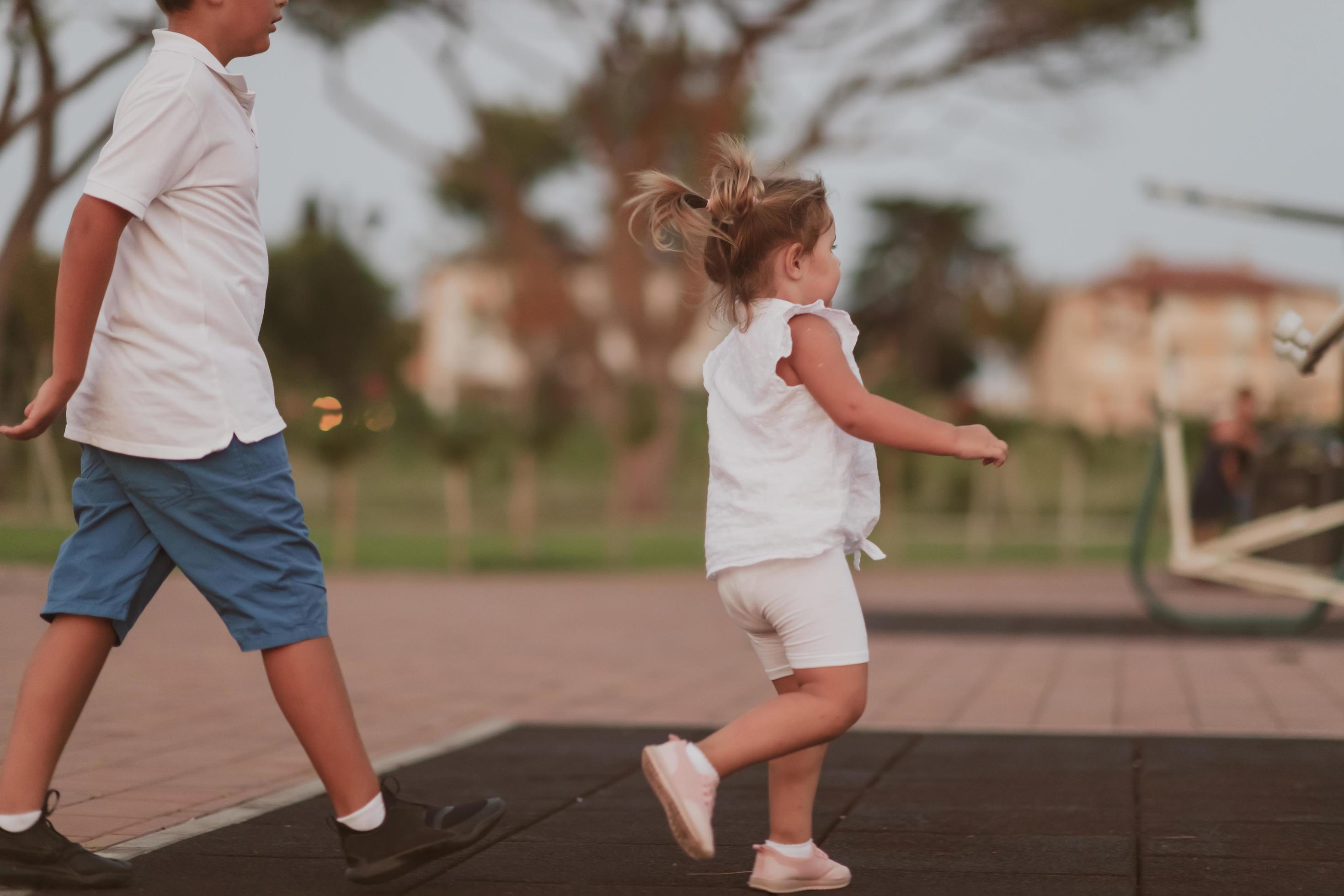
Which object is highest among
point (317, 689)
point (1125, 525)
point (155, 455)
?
point (155, 455)

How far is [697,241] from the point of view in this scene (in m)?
2.99

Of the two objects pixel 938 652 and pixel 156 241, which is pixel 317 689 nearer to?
pixel 156 241

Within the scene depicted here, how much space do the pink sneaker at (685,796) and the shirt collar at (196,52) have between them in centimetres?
130

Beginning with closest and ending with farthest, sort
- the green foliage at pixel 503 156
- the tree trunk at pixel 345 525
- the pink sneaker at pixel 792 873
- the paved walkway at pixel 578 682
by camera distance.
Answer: the pink sneaker at pixel 792 873, the paved walkway at pixel 578 682, the tree trunk at pixel 345 525, the green foliage at pixel 503 156

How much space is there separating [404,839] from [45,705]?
2.07ft

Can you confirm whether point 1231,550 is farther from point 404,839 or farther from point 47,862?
point 47,862

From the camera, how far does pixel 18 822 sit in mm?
2727

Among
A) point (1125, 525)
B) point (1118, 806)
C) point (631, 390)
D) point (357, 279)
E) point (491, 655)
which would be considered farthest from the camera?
point (1125, 525)

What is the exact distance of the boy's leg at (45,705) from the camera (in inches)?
107

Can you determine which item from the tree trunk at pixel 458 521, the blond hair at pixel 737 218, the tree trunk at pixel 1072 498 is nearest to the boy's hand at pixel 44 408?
the blond hair at pixel 737 218

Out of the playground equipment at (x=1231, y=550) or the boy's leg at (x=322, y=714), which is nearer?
the boy's leg at (x=322, y=714)

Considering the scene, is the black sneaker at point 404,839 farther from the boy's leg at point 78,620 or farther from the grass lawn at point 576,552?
the grass lawn at point 576,552

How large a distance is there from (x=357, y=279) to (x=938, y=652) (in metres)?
14.2

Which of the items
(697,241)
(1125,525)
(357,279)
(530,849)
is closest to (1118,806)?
(530,849)
